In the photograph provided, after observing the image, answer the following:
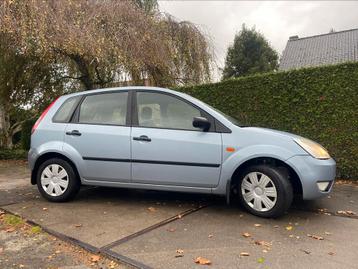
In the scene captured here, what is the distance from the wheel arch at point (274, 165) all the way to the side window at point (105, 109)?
1706 mm

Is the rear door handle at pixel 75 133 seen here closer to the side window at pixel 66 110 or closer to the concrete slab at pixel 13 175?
the side window at pixel 66 110

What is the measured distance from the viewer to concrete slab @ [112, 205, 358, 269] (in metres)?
3.06

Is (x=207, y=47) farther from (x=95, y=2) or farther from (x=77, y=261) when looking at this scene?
(x=77, y=261)

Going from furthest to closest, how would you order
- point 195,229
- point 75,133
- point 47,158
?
point 47,158 → point 75,133 → point 195,229

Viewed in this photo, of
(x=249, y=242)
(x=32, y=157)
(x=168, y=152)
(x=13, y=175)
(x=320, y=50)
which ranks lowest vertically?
(x=249, y=242)

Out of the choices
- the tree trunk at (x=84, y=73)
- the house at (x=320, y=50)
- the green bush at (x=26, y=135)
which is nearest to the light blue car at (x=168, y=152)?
the tree trunk at (x=84, y=73)

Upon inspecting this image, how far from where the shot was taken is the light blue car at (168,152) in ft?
13.5

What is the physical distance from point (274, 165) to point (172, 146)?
1.34 metres

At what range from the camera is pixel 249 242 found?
11.4 feet

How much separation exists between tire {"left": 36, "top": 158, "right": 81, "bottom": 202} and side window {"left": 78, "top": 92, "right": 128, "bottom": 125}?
0.73 metres

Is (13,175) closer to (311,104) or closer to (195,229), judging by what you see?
(195,229)

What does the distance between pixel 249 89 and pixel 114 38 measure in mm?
4118

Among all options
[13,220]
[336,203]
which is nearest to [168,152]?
[13,220]

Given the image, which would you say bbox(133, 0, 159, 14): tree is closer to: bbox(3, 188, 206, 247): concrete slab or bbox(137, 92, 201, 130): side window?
bbox(137, 92, 201, 130): side window
